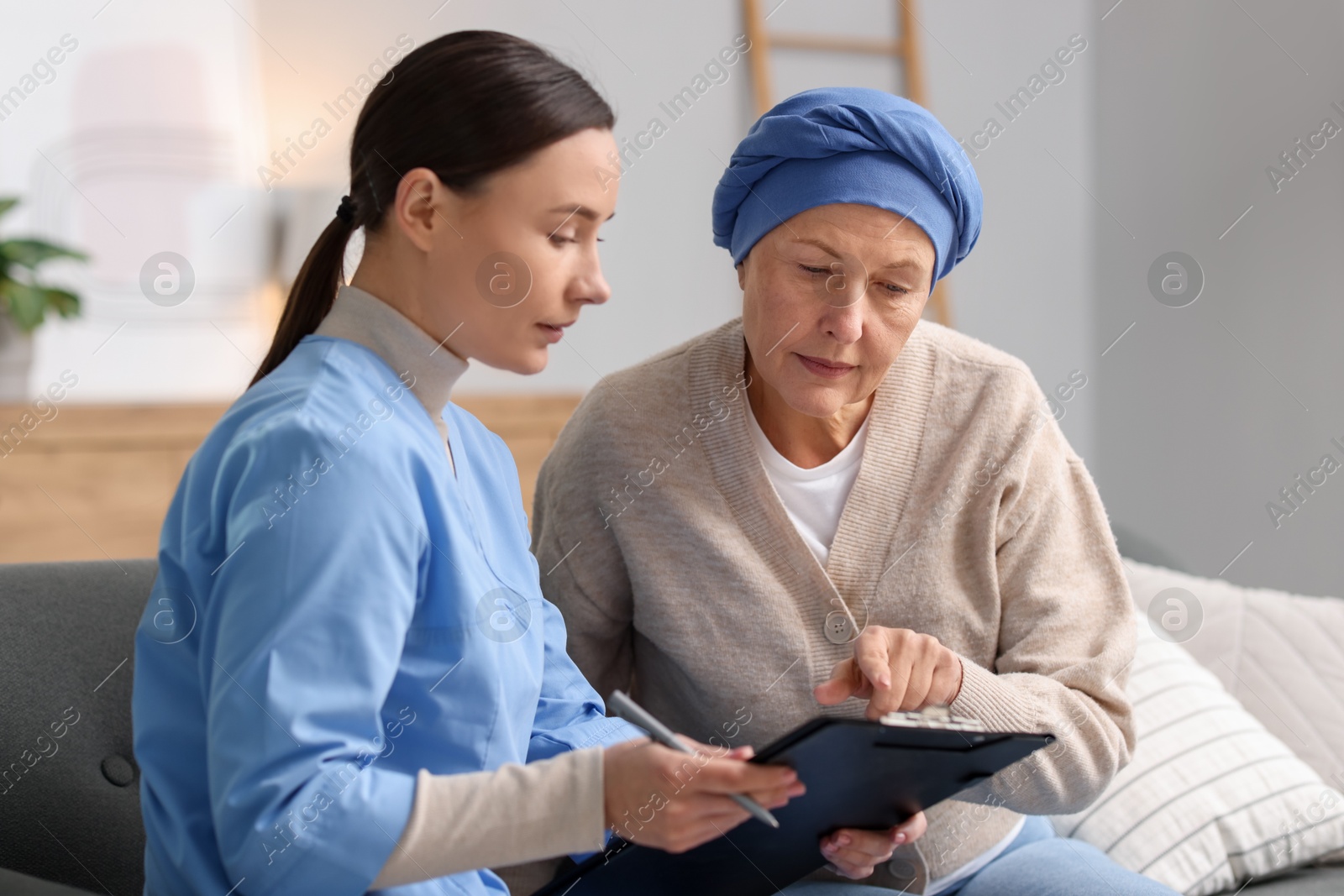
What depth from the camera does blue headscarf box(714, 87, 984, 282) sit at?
1161 mm

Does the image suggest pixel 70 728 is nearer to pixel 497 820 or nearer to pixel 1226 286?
pixel 497 820

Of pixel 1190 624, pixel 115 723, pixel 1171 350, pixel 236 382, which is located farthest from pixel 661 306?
pixel 115 723

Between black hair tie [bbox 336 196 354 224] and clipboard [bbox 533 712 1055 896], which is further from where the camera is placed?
black hair tie [bbox 336 196 354 224]

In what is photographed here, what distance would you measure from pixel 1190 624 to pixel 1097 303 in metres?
1.73

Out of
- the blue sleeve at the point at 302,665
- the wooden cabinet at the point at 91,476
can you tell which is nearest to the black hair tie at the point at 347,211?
the blue sleeve at the point at 302,665

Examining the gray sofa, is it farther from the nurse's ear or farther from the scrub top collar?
the nurse's ear

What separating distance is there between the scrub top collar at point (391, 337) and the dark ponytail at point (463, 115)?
7 cm

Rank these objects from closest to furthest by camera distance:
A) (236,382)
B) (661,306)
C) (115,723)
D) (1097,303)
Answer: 1. (115,723)
2. (236,382)
3. (661,306)
4. (1097,303)

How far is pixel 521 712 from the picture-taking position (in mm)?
963

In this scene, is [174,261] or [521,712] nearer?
[521,712]

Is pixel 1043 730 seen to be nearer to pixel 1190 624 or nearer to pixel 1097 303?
pixel 1190 624

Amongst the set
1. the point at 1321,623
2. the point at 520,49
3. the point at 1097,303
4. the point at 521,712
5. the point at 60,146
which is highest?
the point at 60,146

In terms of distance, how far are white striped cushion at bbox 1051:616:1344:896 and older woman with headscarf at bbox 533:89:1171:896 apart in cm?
20

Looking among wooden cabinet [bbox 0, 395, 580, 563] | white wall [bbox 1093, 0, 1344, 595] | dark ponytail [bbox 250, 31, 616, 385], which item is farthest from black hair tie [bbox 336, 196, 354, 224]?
white wall [bbox 1093, 0, 1344, 595]
